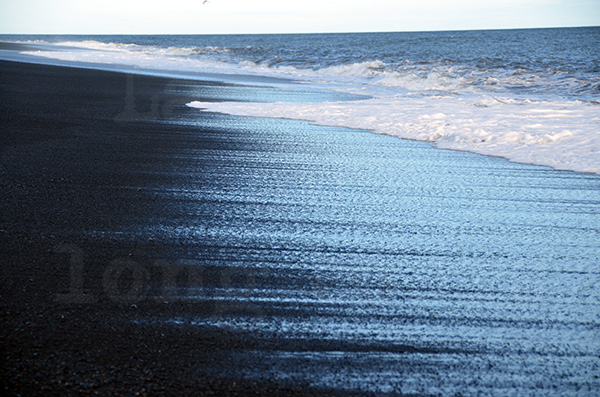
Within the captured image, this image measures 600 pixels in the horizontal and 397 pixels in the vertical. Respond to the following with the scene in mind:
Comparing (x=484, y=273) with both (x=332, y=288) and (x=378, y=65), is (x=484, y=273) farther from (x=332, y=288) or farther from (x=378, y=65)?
(x=378, y=65)

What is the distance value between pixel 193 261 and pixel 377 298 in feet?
2.78

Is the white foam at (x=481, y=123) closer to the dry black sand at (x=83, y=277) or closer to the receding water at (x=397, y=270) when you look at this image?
the receding water at (x=397, y=270)

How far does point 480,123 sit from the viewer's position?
6.59m

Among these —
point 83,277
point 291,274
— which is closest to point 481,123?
point 291,274

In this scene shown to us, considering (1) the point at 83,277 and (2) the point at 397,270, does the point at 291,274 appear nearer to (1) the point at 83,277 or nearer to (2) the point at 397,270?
(2) the point at 397,270

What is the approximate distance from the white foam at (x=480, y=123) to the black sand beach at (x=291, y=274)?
2.31 ft

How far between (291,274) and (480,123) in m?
4.98

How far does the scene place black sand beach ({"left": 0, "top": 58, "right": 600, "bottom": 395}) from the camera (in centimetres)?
161

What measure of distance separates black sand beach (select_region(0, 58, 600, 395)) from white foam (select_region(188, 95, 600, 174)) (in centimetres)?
70

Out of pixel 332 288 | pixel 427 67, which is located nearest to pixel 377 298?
pixel 332 288

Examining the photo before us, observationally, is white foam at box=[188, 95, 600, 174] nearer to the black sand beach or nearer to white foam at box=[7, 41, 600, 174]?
white foam at box=[7, 41, 600, 174]

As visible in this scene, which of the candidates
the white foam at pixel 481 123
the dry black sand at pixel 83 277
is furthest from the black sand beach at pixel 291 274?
the white foam at pixel 481 123

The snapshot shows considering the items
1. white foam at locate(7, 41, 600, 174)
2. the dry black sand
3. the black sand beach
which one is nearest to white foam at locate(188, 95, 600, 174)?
white foam at locate(7, 41, 600, 174)

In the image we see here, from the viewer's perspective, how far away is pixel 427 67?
765 inches
